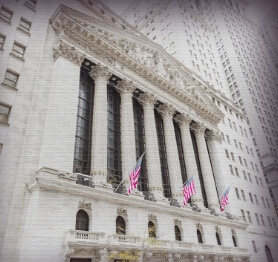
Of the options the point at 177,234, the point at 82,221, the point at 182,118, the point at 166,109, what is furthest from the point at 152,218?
the point at 182,118

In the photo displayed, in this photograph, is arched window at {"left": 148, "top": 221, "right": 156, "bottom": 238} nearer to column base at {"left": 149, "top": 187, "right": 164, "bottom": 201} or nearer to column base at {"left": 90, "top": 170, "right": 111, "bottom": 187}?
column base at {"left": 149, "top": 187, "right": 164, "bottom": 201}

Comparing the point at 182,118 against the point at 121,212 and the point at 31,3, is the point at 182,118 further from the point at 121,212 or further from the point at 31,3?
the point at 31,3

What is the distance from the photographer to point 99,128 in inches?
1036

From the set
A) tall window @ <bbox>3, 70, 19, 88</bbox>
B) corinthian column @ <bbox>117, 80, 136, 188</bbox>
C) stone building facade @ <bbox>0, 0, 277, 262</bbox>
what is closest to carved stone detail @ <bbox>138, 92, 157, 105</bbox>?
stone building facade @ <bbox>0, 0, 277, 262</bbox>

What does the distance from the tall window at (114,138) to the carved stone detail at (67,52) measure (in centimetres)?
593

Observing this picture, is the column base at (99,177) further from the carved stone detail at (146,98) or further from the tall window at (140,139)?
the carved stone detail at (146,98)

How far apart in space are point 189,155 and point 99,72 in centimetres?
1704

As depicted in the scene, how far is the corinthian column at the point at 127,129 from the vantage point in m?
27.2

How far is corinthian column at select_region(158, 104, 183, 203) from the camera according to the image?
31.5 meters

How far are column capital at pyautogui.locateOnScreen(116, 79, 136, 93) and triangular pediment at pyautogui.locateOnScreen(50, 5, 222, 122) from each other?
318cm

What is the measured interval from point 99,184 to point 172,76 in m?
25.5

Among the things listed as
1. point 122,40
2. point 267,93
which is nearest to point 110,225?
point 122,40

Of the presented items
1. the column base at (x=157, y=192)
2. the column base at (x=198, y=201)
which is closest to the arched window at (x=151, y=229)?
the column base at (x=157, y=192)

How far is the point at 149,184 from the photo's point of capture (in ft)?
95.5
